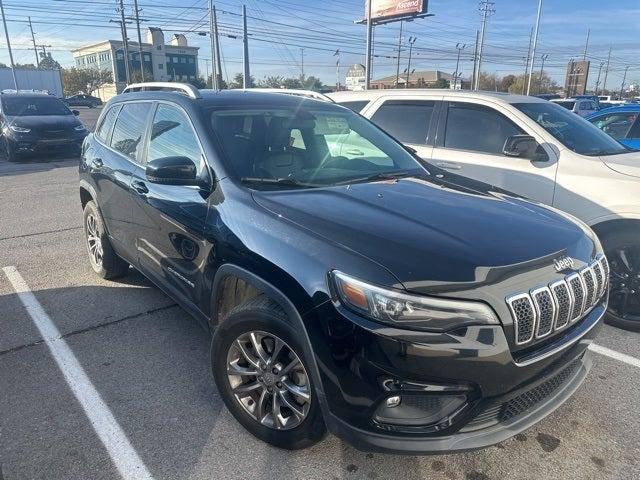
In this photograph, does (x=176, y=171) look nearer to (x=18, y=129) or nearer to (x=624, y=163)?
(x=624, y=163)

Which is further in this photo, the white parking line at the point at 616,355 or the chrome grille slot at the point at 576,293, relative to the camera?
the white parking line at the point at 616,355

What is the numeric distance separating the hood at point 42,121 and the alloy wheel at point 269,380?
43.4ft

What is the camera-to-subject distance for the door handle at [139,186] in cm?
350

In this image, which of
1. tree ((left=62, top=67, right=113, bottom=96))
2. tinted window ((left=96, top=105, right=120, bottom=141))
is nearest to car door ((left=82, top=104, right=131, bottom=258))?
tinted window ((left=96, top=105, right=120, bottom=141))

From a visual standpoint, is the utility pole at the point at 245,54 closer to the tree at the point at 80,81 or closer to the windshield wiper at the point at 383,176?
the windshield wiper at the point at 383,176

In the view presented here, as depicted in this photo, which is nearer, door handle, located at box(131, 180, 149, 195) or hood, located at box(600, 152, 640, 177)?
door handle, located at box(131, 180, 149, 195)

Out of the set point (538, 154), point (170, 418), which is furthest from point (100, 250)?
point (538, 154)

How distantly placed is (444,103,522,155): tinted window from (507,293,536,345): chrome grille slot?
3109 mm

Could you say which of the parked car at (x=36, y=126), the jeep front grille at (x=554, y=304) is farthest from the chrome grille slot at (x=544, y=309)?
the parked car at (x=36, y=126)

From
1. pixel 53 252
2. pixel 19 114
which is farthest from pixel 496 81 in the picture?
pixel 53 252

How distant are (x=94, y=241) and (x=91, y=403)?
2452 mm

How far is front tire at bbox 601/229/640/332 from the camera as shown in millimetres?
3803

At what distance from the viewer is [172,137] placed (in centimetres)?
335

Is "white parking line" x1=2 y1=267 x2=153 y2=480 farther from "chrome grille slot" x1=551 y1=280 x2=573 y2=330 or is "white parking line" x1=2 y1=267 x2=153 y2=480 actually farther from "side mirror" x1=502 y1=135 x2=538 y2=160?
"side mirror" x1=502 y1=135 x2=538 y2=160
